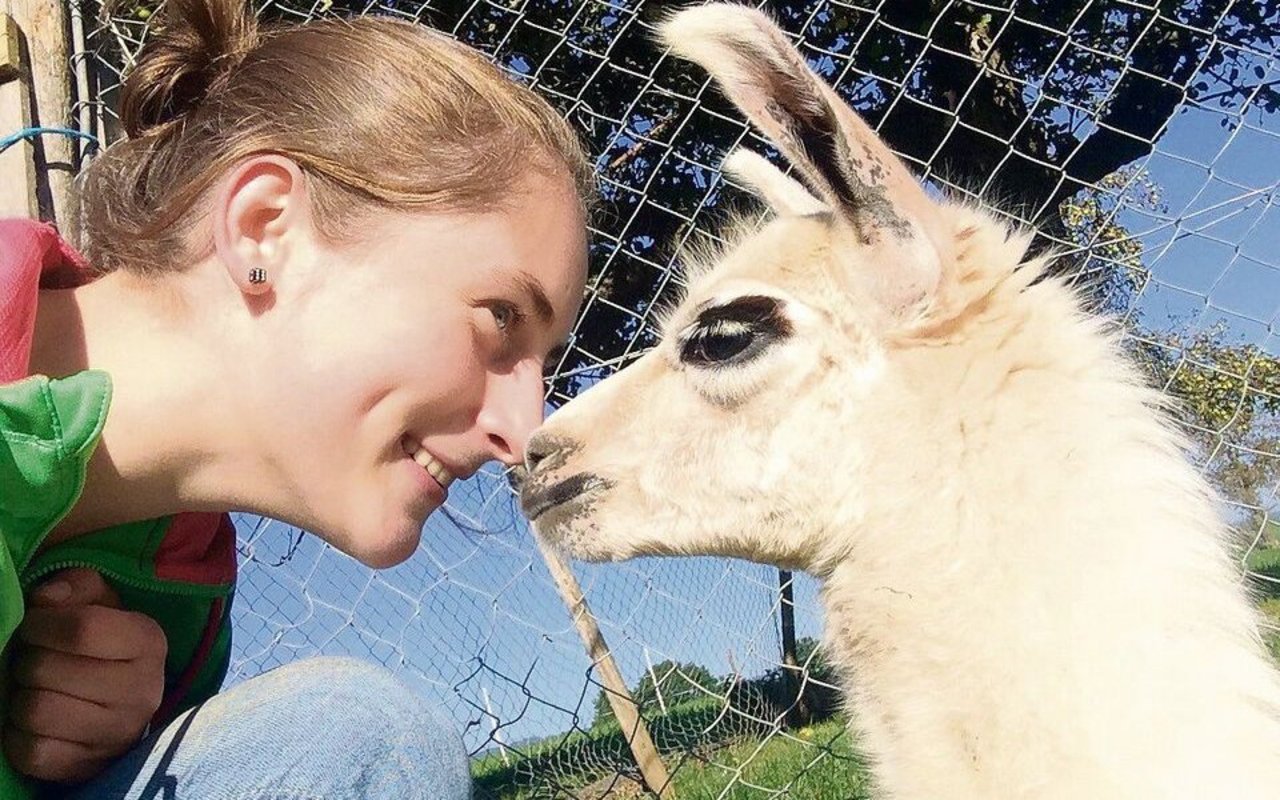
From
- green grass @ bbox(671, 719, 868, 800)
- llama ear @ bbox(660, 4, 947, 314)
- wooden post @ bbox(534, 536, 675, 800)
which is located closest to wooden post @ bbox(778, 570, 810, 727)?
green grass @ bbox(671, 719, 868, 800)

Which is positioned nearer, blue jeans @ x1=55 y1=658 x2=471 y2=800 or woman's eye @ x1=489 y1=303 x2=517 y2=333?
blue jeans @ x1=55 y1=658 x2=471 y2=800

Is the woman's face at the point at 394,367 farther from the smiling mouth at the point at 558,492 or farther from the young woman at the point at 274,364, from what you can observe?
the smiling mouth at the point at 558,492

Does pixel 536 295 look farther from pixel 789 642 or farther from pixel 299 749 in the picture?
pixel 789 642

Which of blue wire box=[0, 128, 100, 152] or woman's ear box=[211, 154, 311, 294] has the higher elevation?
woman's ear box=[211, 154, 311, 294]

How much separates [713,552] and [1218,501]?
69 cm

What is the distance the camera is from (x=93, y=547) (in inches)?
51.0

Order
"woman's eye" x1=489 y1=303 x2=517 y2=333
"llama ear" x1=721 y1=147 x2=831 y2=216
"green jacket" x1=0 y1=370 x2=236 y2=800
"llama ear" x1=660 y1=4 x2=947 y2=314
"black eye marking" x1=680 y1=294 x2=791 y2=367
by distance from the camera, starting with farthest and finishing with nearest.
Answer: "llama ear" x1=721 y1=147 x2=831 y2=216, "black eye marking" x1=680 y1=294 x2=791 y2=367, "llama ear" x1=660 y1=4 x2=947 y2=314, "woman's eye" x1=489 y1=303 x2=517 y2=333, "green jacket" x1=0 y1=370 x2=236 y2=800

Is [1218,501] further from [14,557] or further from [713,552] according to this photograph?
[14,557]

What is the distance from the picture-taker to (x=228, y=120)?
4.60 ft

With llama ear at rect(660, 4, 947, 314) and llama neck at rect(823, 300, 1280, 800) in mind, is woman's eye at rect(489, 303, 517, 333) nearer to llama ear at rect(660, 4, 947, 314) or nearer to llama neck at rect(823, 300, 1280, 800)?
llama ear at rect(660, 4, 947, 314)

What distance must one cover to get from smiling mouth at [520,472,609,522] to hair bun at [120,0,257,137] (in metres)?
0.72

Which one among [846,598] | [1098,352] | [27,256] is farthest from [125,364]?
[1098,352]

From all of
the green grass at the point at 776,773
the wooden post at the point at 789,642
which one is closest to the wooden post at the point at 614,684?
the green grass at the point at 776,773

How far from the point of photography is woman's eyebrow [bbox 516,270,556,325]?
133 cm
